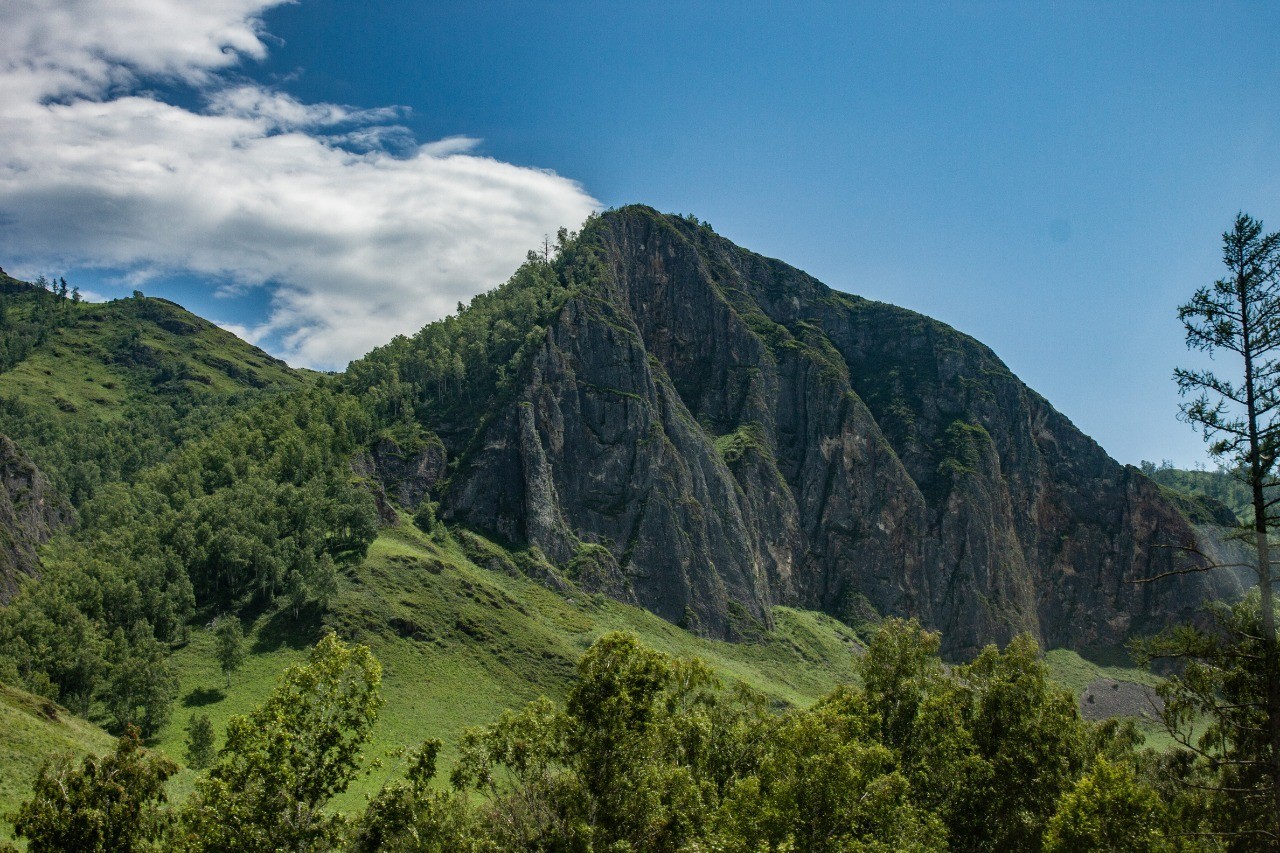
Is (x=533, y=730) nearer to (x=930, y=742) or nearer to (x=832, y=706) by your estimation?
(x=832, y=706)

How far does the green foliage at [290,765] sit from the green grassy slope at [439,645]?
154 ft

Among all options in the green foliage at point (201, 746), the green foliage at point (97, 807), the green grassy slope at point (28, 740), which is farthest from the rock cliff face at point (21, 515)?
the green foliage at point (97, 807)

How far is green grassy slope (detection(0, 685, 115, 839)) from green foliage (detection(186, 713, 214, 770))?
25.5ft

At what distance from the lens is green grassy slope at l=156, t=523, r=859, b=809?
301 feet

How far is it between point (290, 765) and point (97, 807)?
5.64 meters

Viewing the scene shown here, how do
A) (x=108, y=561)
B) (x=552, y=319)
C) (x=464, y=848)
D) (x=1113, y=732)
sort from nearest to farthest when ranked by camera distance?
(x=464, y=848) < (x=1113, y=732) < (x=108, y=561) < (x=552, y=319)

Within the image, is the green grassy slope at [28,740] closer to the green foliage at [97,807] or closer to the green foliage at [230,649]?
the green foliage at [97,807]

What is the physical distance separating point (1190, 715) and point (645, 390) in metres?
170

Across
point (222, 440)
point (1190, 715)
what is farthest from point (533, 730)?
point (222, 440)

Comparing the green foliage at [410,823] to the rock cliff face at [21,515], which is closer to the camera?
the green foliage at [410,823]

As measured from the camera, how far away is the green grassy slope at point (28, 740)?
45625 millimetres

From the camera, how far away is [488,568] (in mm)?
146125

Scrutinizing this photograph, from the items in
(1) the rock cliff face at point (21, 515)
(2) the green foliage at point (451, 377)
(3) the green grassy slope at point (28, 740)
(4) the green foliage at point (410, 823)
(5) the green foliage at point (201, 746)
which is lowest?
(5) the green foliage at point (201, 746)

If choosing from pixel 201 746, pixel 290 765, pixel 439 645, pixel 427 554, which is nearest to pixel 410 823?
pixel 290 765
